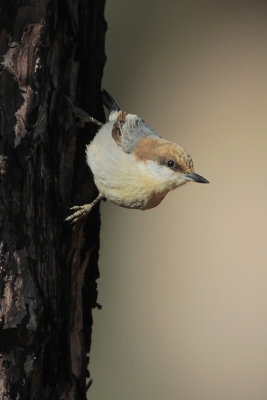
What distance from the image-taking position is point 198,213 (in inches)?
155

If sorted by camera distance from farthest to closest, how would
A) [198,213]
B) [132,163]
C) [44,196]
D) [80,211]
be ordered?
[198,213]
[132,163]
[80,211]
[44,196]

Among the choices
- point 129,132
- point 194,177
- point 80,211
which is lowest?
point 80,211

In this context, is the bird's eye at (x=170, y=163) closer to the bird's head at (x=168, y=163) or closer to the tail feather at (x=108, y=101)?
the bird's head at (x=168, y=163)

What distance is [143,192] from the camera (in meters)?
2.16

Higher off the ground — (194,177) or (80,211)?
(194,177)

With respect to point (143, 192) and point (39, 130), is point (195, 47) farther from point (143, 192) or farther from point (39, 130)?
point (39, 130)

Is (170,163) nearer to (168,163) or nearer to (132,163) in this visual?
(168,163)

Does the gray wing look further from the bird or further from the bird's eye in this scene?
the bird's eye

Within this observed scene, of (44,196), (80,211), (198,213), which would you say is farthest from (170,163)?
(198,213)

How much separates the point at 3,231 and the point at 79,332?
0.44m

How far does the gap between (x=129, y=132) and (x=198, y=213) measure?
169 cm

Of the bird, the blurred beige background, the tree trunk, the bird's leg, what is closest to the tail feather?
the bird

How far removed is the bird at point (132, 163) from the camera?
2.11 meters

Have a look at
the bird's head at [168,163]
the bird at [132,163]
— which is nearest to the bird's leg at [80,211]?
the bird at [132,163]
